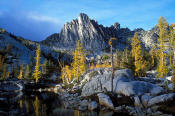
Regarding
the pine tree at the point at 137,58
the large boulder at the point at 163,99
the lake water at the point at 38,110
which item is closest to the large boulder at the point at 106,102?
the lake water at the point at 38,110

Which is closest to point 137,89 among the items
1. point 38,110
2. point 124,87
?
point 124,87

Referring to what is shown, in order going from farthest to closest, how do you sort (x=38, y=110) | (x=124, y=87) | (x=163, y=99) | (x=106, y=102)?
(x=124, y=87) < (x=38, y=110) < (x=106, y=102) < (x=163, y=99)

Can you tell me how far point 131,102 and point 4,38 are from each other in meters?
161

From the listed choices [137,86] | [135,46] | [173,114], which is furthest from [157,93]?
[135,46]

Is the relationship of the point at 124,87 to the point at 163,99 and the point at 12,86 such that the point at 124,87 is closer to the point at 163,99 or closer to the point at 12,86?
the point at 163,99

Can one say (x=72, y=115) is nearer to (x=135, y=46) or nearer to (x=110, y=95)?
(x=110, y=95)

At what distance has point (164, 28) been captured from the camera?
38.8 m

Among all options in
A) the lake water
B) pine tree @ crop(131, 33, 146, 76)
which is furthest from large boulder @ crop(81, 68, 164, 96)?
pine tree @ crop(131, 33, 146, 76)

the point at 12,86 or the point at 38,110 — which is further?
the point at 12,86

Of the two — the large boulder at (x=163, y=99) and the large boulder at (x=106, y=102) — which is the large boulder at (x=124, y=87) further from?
the large boulder at (x=106, y=102)

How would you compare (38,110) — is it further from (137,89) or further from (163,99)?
(163,99)

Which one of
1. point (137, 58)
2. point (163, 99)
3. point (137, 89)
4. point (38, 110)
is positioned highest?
point (137, 58)

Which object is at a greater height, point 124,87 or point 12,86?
point 124,87

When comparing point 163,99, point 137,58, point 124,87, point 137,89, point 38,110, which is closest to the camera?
point 163,99
